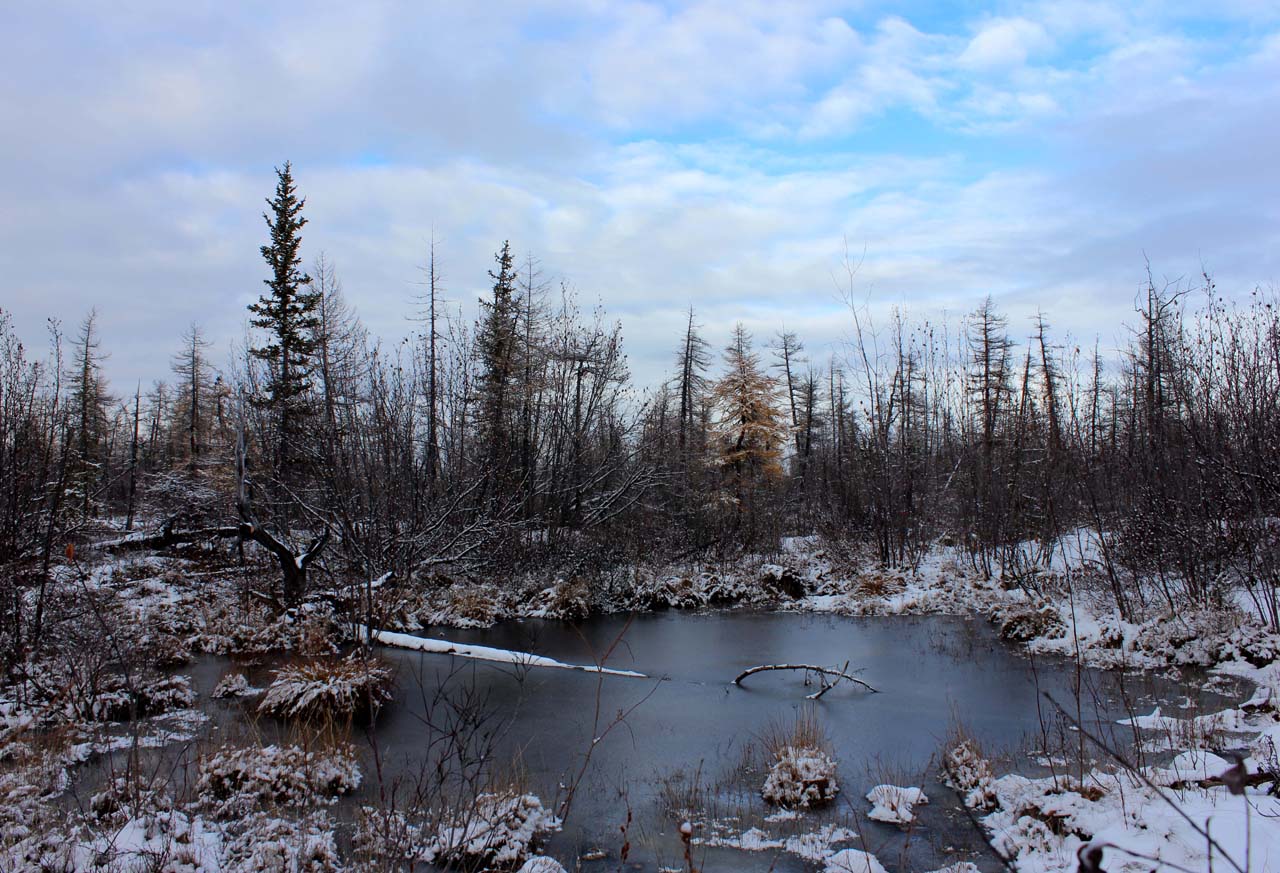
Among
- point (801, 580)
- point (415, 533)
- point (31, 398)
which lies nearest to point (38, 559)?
point (31, 398)

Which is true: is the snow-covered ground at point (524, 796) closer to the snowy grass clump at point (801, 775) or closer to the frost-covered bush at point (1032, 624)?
the frost-covered bush at point (1032, 624)

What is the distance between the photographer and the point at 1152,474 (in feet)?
49.1

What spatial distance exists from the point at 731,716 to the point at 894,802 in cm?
397

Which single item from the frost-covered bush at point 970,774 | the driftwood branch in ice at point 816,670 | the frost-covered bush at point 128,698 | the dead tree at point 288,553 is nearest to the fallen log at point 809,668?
the driftwood branch in ice at point 816,670

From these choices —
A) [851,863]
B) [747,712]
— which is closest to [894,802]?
[851,863]

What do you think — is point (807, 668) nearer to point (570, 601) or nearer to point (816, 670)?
point (816, 670)

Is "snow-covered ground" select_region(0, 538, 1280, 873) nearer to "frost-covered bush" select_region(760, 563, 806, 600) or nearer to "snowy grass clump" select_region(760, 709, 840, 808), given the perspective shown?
"snowy grass clump" select_region(760, 709, 840, 808)

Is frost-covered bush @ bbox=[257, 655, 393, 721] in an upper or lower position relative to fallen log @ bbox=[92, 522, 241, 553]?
lower

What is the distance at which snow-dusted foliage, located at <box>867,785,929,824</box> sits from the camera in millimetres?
7227

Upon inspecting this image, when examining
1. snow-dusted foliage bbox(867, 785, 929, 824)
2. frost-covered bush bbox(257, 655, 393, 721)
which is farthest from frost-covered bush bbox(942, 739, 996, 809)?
frost-covered bush bbox(257, 655, 393, 721)

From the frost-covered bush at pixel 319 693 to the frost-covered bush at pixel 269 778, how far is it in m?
2.17

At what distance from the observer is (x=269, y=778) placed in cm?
763

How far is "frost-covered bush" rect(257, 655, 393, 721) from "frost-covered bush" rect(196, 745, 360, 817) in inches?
85.5

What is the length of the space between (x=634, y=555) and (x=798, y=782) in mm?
16865
